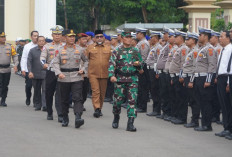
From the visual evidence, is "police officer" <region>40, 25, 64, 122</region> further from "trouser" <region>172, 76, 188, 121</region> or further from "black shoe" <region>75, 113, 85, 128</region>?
"trouser" <region>172, 76, 188, 121</region>

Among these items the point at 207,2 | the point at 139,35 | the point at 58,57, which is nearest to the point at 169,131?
the point at 58,57

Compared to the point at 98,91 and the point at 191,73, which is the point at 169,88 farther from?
the point at 98,91

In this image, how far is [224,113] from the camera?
1309 centimetres

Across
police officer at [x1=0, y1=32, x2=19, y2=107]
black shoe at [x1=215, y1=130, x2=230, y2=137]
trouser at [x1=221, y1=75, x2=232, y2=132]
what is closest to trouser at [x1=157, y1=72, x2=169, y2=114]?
trouser at [x1=221, y1=75, x2=232, y2=132]

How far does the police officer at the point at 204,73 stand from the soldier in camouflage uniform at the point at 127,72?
1.28 metres

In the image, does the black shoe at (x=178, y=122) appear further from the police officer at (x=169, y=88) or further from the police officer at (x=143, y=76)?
the police officer at (x=143, y=76)

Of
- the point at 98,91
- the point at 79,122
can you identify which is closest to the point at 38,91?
the point at 98,91

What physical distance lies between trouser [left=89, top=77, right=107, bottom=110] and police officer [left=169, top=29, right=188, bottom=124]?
2093mm

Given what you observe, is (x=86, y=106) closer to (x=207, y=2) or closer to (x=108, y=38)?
(x=108, y=38)

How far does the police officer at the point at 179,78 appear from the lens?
14.9 meters

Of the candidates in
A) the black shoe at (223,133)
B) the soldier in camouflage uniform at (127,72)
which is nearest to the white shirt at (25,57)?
the soldier in camouflage uniform at (127,72)

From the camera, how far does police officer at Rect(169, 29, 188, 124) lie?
1487 cm

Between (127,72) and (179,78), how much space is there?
1.71 m

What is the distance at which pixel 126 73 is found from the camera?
13.5 m
